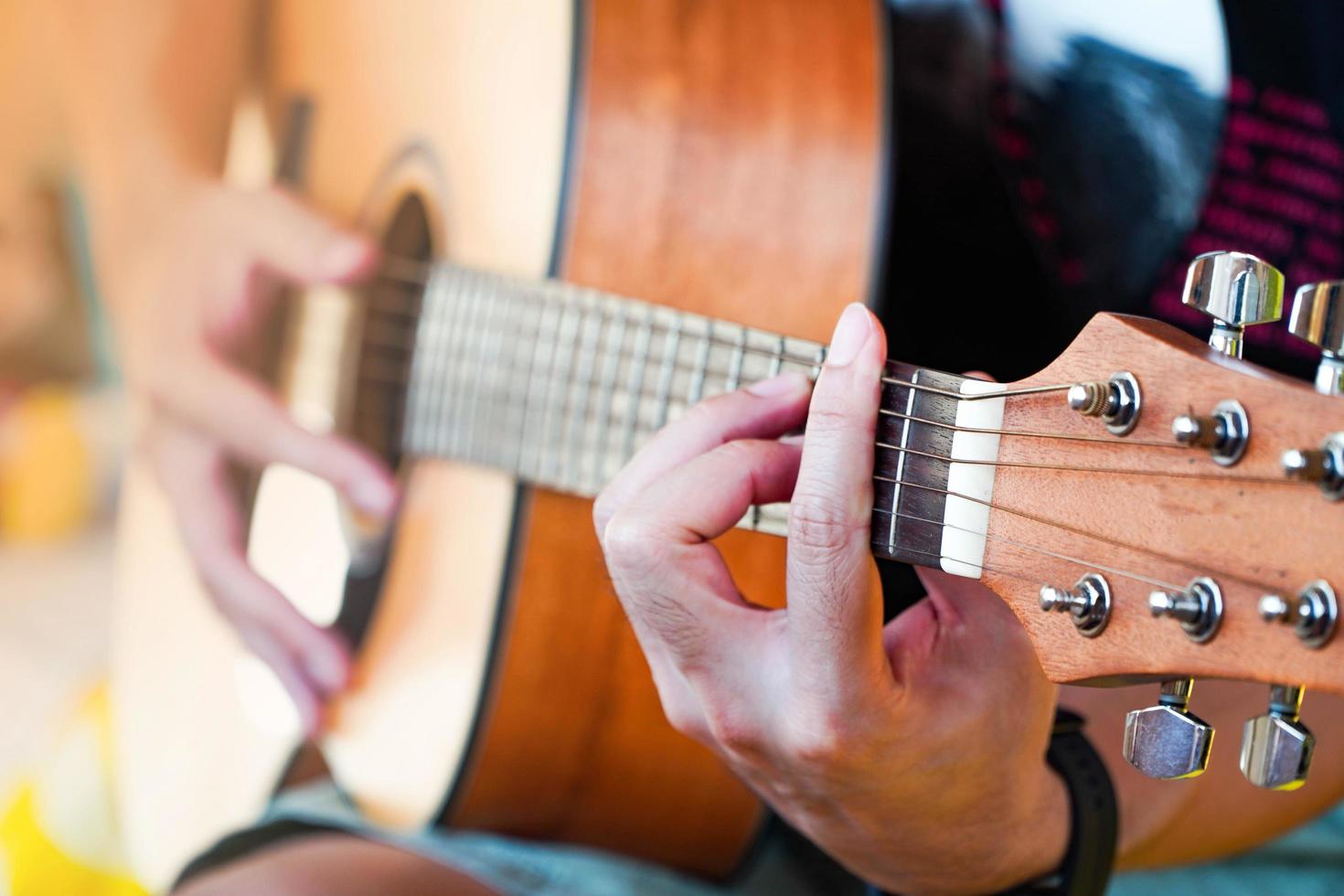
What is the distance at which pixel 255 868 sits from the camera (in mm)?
732

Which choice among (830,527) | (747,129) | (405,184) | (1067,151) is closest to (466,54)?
(405,184)

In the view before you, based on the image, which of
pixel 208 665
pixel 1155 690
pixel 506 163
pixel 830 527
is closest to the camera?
pixel 830 527

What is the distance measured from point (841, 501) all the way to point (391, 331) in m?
0.52

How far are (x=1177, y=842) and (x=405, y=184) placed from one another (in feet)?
2.36

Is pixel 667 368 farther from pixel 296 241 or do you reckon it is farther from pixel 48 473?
pixel 48 473

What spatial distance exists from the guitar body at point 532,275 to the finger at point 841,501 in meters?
0.28

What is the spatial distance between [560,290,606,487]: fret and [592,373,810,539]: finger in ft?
0.63

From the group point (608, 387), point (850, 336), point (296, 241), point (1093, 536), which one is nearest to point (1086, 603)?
point (1093, 536)

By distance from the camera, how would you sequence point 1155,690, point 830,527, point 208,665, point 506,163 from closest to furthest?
point 830,527 < point 1155,690 < point 506,163 < point 208,665

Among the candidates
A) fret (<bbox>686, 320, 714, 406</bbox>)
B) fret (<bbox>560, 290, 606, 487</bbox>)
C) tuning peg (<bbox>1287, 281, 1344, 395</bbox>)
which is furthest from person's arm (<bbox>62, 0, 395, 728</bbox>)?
tuning peg (<bbox>1287, 281, 1344, 395</bbox>)

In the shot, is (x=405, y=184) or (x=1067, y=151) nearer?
(x=1067, y=151)

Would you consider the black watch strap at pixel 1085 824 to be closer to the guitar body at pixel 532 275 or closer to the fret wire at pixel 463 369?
the guitar body at pixel 532 275

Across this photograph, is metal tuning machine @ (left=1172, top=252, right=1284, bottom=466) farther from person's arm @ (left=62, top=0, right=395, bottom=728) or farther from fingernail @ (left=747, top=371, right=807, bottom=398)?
person's arm @ (left=62, top=0, right=395, bottom=728)

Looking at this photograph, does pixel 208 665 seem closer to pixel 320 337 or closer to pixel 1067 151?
pixel 320 337
